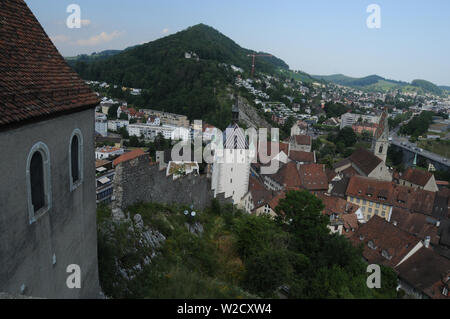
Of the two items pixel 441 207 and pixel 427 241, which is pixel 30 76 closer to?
pixel 427 241

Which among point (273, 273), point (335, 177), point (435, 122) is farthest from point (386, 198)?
point (435, 122)

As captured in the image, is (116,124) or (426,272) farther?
(116,124)

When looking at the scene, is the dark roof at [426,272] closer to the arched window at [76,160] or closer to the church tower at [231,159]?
→ the church tower at [231,159]

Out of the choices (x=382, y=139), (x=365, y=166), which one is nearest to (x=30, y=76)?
(x=365, y=166)

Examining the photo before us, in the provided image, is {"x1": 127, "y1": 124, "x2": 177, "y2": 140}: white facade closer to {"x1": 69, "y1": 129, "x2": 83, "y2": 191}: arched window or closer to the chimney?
the chimney

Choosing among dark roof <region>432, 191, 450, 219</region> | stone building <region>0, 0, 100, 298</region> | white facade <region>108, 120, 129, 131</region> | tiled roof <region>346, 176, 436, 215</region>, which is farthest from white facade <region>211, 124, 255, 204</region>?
white facade <region>108, 120, 129, 131</region>

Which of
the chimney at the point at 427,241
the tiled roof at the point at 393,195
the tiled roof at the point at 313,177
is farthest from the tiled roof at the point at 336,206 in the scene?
the tiled roof at the point at 313,177
